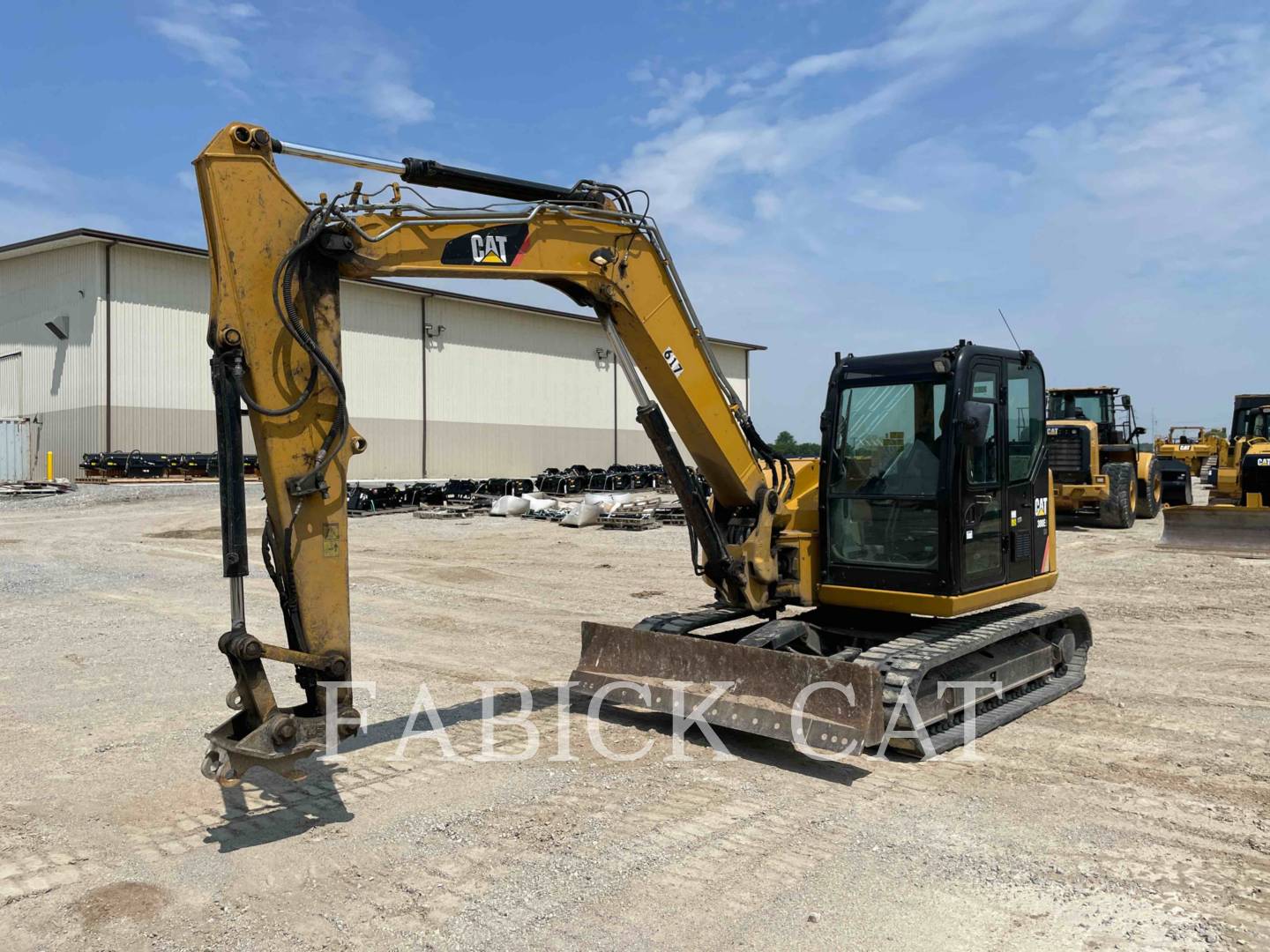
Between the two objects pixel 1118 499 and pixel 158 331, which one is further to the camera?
pixel 158 331

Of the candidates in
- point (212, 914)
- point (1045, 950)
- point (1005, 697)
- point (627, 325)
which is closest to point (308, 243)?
point (627, 325)

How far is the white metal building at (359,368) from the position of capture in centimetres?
2983

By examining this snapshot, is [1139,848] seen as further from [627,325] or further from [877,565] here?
[627,325]

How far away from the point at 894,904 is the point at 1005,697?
355 cm

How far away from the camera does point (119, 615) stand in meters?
10.9

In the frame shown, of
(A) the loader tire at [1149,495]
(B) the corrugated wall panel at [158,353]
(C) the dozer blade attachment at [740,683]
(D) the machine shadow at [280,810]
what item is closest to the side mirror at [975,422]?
(C) the dozer blade attachment at [740,683]

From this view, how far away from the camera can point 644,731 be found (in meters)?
6.74

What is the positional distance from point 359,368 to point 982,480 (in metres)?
30.6

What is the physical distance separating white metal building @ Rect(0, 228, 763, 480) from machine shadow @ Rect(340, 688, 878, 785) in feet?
69.0

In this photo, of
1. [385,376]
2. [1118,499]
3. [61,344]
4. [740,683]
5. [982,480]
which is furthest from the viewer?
[385,376]

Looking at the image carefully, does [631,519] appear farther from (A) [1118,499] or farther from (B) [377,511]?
(A) [1118,499]

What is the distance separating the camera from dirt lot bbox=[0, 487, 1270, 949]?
404 cm

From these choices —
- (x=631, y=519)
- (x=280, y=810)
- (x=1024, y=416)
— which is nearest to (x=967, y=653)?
(x=1024, y=416)

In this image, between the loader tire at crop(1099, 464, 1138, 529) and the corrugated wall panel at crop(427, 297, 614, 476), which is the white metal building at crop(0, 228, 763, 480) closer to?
the corrugated wall panel at crop(427, 297, 614, 476)
